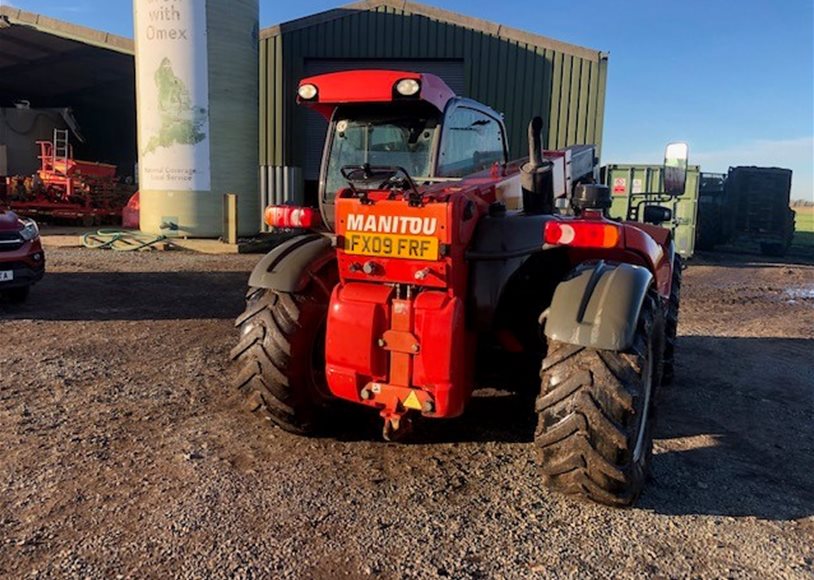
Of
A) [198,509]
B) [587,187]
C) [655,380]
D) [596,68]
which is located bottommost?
[198,509]

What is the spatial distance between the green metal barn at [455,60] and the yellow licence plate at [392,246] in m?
13.5

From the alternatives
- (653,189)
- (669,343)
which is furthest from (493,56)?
(669,343)

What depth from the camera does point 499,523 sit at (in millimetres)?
3420

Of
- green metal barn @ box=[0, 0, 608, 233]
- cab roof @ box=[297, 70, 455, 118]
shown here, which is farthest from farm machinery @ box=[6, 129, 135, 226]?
cab roof @ box=[297, 70, 455, 118]

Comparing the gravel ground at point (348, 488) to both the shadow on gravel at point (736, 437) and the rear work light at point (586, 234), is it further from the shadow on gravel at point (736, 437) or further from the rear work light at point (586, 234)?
the rear work light at point (586, 234)

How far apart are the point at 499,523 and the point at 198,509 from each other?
153 cm

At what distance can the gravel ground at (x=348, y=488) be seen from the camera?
3.08 m

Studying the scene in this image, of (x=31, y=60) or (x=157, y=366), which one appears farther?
(x=31, y=60)

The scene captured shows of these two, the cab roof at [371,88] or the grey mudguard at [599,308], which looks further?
the cab roof at [371,88]

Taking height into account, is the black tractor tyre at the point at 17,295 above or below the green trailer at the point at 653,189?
below

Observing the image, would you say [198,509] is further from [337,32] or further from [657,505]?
[337,32]

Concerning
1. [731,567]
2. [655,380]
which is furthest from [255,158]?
[731,567]

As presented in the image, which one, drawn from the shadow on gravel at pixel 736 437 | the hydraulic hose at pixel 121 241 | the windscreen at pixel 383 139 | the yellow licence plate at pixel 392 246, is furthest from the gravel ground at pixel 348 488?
the hydraulic hose at pixel 121 241

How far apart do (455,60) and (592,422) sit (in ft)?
48.5
